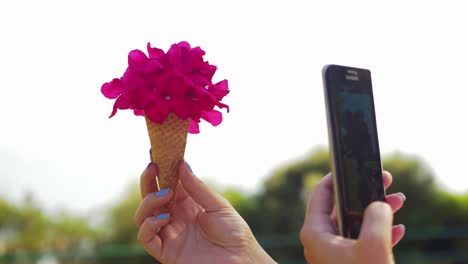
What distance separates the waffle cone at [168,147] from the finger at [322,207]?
0.64 m

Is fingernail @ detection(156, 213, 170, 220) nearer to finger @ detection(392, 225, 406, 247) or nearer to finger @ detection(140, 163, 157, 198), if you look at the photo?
finger @ detection(140, 163, 157, 198)

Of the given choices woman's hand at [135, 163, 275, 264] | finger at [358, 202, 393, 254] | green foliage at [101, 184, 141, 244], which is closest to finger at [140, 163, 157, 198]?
woman's hand at [135, 163, 275, 264]

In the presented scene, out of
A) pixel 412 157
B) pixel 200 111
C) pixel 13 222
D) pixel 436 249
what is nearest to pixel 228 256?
pixel 200 111

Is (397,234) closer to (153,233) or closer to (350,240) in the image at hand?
(350,240)

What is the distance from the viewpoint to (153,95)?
1.85 metres

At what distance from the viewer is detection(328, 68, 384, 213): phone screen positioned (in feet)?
4.75

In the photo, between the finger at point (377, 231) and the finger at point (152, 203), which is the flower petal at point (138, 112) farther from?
the finger at point (377, 231)

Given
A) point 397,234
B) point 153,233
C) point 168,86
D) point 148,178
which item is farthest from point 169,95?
point 397,234

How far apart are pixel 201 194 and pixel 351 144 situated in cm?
53

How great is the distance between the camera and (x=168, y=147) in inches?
76.7

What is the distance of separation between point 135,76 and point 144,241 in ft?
1.57

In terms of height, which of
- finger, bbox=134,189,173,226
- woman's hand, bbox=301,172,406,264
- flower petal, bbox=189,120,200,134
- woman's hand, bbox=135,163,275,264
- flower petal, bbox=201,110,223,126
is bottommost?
woman's hand, bbox=135,163,275,264

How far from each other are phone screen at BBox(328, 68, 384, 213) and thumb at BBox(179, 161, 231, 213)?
50 centimetres

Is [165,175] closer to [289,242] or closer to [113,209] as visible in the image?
[289,242]
